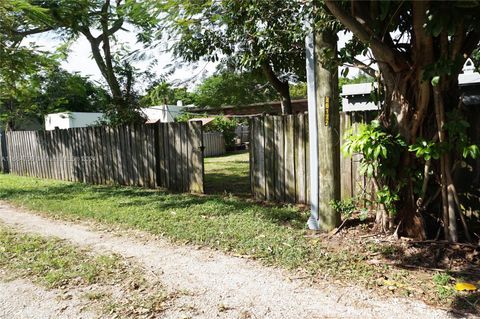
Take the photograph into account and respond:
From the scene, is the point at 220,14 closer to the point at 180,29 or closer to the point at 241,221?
the point at 180,29

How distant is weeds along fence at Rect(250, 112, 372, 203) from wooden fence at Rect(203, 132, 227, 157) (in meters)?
15.0

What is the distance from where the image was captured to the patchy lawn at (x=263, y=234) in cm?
383

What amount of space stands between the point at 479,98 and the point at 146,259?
16.0ft

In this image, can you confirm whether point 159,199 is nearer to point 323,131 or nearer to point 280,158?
point 280,158

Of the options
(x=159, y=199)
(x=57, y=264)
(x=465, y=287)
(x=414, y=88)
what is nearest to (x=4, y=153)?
(x=159, y=199)

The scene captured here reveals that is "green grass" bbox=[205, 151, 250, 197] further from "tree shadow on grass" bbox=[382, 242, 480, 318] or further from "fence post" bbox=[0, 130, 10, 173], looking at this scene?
"fence post" bbox=[0, 130, 10, 173]

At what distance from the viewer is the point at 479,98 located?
5.29 meters

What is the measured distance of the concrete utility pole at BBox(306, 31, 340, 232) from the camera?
532 centimetres

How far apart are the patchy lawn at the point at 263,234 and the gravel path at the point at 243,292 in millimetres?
223

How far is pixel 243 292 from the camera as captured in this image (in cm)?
375

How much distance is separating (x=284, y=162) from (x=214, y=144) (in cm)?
1640

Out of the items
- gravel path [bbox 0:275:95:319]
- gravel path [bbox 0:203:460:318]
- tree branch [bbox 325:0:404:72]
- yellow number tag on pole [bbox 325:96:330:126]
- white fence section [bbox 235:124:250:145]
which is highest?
tree branch [bbox 325:0:404:72]

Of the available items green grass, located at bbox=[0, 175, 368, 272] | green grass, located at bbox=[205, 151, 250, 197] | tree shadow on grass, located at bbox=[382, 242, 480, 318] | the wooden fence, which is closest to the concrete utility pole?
green grass, located at bbox=[0, 175, 368, 272]

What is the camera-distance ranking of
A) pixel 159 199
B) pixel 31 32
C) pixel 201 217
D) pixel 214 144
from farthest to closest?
pixel 214 144 → pixel 31 32 → pixel 159 199 → pixel 201 217
